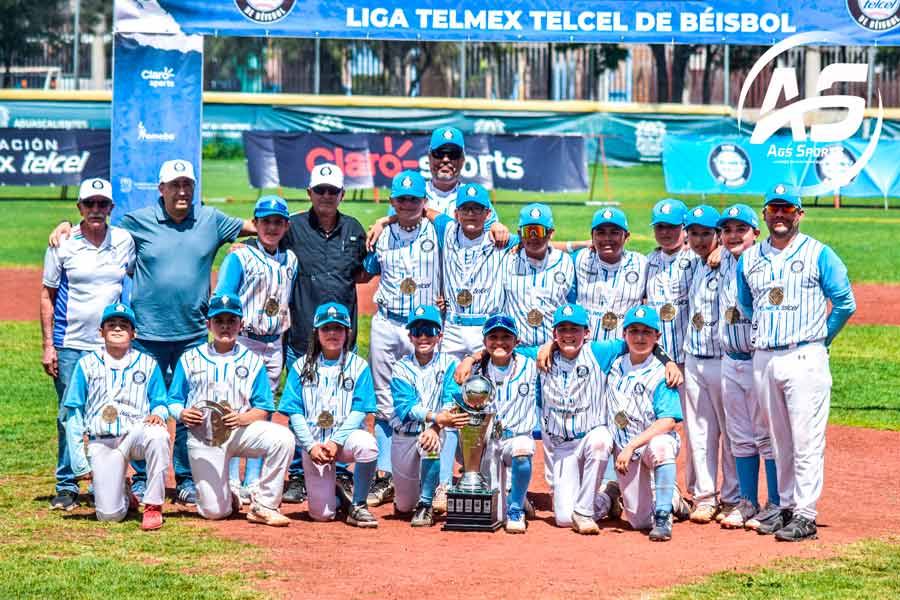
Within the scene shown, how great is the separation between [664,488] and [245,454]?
2.46m

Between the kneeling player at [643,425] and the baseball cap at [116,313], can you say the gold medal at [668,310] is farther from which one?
the baseball cap at [116,313]

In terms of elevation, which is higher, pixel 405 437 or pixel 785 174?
pixel 785 174

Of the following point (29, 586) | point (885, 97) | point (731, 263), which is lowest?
point (29, 586)

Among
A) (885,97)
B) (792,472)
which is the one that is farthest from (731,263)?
(885,97)

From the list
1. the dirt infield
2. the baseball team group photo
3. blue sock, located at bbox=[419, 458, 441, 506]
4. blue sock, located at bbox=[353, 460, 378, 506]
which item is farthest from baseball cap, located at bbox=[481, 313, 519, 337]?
the dirt infield

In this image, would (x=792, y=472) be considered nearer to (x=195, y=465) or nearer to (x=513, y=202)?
(x=195, y=465)

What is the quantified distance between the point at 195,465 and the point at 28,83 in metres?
35.2

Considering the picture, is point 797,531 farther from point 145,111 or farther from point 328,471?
point 145,111


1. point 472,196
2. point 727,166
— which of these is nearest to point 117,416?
point 472,196

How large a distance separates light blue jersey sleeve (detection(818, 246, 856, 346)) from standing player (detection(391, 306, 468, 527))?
86.3 inches

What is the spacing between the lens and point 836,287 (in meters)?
7.59

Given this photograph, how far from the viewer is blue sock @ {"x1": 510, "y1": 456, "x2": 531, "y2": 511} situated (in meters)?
7.98

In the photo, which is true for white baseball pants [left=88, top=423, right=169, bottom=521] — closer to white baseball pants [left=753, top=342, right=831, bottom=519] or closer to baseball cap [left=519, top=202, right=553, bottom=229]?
baseball cap [left=519, top=202, right=553, bottom=229]

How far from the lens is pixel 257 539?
7.68 metres
